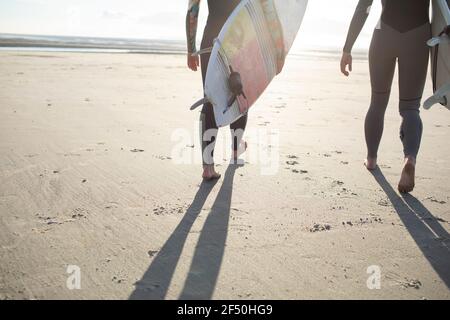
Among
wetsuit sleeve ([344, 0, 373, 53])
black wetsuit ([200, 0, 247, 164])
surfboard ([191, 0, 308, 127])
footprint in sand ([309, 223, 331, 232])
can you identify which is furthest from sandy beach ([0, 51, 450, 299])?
wetsuit sleeve ([344, 0, 373, 53])

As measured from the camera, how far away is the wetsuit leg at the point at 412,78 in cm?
274

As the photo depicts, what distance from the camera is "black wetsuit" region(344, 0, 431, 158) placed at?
2.73 metres

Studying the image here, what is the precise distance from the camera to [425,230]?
221cm

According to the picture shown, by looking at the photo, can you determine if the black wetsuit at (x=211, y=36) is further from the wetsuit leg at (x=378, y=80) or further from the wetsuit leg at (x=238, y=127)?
the wetsuit leg at (x=378, y=80)

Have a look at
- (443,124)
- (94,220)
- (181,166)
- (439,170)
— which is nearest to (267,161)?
(181,166)

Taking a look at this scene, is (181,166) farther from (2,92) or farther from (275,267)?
(2,92)

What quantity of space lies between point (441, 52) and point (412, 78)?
0.24 meters

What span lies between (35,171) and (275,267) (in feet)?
6.66

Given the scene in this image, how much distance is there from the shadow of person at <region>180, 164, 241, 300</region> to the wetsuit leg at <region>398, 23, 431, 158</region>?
53.3 inches

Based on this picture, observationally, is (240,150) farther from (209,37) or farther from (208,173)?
(209,37)

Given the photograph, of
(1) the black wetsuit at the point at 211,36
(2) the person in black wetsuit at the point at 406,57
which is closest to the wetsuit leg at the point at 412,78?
(2) the person in black wetsuit at the point at 406,57

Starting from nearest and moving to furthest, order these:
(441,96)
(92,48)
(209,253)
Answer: (209,253) → (441,96) → (92,48)

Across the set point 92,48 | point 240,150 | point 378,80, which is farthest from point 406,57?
point 92,48

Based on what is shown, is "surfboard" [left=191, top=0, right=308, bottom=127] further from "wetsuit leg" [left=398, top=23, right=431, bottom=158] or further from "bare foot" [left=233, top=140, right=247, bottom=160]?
"wetsuit leg" [left=398, top=23, right=431, bottom=158]
